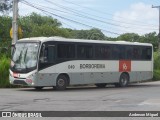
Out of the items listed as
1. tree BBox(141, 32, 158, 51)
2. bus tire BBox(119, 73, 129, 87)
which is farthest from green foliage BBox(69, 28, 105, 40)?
bus tire BBox(119, 73, 129, 87)

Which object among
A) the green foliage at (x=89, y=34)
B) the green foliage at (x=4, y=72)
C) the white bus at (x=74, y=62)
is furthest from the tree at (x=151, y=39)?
the green foliage at (x=4, y=72)

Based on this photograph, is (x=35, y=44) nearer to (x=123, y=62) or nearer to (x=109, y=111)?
(x=123, y=62)

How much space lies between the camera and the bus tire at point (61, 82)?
83.5 feet

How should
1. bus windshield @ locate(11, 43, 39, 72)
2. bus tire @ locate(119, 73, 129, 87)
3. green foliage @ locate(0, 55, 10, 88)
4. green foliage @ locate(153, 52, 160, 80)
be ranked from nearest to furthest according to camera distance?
1. bus windshield @ locate(11, 43, 39, 72)
2. green foliage @ locate(0, 55, 10, 88)
3. bus tire @ locate(119, 73, 129, 87)
4. green foliage @ locate(153, 52, 160, 80)

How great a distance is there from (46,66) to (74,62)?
2363mm

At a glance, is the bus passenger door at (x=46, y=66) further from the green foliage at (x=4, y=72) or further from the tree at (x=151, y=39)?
the tree at (x=151, y=39)

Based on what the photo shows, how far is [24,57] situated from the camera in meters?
24.6

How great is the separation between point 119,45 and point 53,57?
22.1ft

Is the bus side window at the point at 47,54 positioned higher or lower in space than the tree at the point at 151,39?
lower

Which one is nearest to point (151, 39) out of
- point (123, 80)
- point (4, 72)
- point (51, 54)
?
point (123, 80)

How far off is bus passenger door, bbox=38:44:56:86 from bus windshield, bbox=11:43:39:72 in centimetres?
38

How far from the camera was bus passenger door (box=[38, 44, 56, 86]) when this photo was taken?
24281 millimetres

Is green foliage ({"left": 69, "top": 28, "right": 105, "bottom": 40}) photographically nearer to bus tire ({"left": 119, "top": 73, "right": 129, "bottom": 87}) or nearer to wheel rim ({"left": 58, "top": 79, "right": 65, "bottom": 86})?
bus tire ({"left": 119, "top": 73, "right": 129, "bottom": 87})

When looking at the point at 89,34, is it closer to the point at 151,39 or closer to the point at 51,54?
the point at 151,39
